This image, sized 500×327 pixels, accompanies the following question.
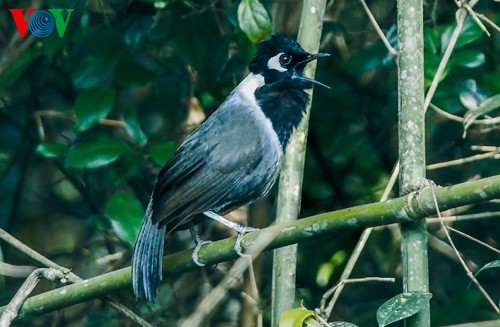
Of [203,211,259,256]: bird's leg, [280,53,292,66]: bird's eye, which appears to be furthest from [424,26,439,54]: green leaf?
[203,211,259,256]: bird's leg

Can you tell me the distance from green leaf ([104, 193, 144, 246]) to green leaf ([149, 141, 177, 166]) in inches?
7.6

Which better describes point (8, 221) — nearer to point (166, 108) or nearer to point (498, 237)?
point (166, 108)

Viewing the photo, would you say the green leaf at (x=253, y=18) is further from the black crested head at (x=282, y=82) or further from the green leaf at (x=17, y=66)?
the green leaf at (x=17, y=66)

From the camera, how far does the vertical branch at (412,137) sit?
239cm

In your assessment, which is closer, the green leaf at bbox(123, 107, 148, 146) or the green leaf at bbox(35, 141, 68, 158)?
the green leaf at bbox(123, 107, 148, 146)

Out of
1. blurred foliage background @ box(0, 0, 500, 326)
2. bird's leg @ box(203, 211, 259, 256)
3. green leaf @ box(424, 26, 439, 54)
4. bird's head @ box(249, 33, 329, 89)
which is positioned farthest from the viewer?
blurred foliage background @ box(0, 0, 500, 326)

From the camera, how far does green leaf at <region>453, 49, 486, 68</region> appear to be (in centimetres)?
349

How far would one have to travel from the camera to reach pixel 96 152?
3504 mm

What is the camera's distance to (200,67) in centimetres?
378

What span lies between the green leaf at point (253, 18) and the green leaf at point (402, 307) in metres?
1.37

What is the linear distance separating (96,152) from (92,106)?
217mm

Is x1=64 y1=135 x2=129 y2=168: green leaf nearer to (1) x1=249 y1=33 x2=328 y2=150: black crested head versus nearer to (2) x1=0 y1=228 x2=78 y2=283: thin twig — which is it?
(1) x1=249 y1=33 x2=328 y2=150: black crested head

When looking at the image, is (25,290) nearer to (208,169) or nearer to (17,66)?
(208,169)

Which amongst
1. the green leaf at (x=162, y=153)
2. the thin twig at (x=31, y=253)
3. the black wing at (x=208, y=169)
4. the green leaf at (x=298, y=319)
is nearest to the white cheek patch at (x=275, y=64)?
the black wing at (x=208, y=169)
